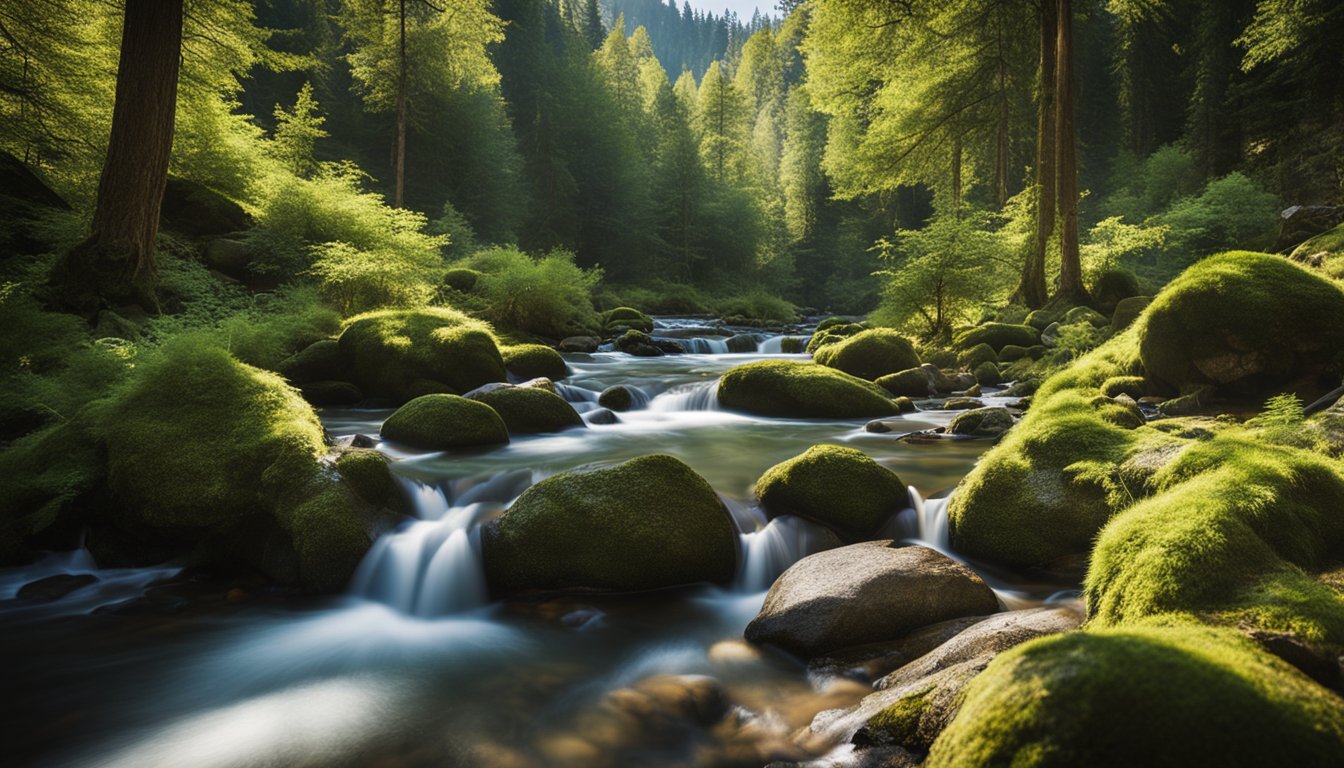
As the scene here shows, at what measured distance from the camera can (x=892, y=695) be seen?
290 cm

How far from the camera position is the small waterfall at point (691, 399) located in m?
11.5

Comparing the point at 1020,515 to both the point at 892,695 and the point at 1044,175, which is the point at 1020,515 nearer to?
the point at 892,695

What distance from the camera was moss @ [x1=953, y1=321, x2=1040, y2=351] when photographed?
14000mm

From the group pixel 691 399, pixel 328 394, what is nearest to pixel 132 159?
pixel 328 394

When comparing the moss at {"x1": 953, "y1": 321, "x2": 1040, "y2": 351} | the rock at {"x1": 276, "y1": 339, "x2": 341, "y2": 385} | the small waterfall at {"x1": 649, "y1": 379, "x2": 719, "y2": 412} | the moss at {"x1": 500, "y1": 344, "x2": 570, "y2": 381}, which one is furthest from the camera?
the moss at {"x1": 953, "y1": 321, "x2": 1040, "y2": 351}

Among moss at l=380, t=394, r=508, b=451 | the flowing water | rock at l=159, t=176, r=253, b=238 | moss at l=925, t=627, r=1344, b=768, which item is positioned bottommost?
the flowing water

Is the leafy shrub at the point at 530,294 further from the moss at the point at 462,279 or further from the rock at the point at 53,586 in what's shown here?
the rock at the point at 53,586

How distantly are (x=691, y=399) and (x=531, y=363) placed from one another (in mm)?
3190

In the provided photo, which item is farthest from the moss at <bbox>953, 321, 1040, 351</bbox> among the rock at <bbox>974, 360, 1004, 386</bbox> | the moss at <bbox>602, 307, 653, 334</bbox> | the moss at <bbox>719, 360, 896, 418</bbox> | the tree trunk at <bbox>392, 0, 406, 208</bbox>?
the tree trunk at <bbox>392, 0, 406, 208</bbox>

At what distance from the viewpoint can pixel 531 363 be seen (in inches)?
495

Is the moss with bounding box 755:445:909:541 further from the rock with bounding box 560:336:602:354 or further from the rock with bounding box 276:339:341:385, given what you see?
the rock with bounding box 560:336:602:354

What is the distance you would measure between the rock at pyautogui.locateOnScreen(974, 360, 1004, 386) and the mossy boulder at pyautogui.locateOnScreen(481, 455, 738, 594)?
31.1 feet

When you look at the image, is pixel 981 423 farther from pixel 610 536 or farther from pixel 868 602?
pixel 610 536

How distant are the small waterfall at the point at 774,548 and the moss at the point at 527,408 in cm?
423
